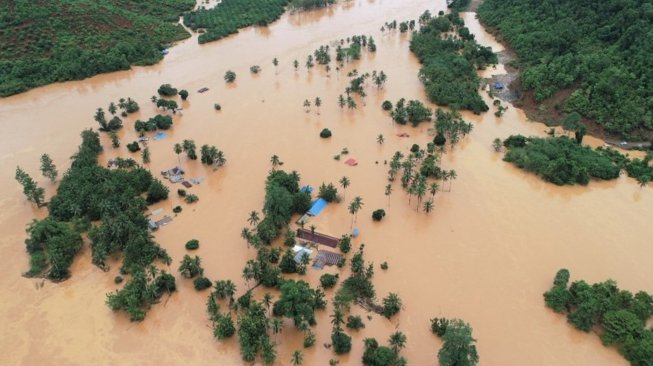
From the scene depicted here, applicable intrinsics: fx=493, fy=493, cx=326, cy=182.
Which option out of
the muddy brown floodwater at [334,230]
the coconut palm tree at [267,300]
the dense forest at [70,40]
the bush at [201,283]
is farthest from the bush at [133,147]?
the coconut palm tree at [267,300]

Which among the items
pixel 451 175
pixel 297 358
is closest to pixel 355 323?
pixel 297 358

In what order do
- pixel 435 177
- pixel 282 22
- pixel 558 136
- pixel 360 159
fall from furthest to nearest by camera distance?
pixel 282 22 < pixel 558 136 < pixel 360 159 < pixel 435 177

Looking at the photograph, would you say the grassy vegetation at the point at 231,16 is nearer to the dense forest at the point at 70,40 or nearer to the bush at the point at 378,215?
the dense forest at the point at 70,40

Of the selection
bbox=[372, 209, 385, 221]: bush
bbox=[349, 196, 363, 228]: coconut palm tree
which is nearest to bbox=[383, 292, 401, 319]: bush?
bbox=[349, 196, 363, 228]: coconut palm tree

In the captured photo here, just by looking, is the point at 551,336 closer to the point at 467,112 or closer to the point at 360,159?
the point at 360,159

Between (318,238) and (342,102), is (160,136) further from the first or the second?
(318,238)

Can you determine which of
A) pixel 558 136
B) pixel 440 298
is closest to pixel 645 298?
pixel 440 298
